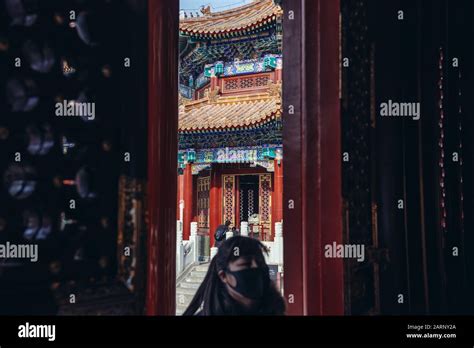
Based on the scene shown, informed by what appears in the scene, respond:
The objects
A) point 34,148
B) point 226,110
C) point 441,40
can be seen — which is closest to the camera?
point 34,148

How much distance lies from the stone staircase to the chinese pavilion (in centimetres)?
166

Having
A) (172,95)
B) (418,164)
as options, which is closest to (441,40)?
(418,164)

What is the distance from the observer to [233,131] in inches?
316

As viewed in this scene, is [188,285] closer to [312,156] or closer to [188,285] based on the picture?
[188,285]

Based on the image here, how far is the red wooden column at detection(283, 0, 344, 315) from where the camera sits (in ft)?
5.88

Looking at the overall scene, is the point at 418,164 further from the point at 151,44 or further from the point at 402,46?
the point at 151,44

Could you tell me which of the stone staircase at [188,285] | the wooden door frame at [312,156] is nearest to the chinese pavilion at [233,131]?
the stone staircase at [188,285]

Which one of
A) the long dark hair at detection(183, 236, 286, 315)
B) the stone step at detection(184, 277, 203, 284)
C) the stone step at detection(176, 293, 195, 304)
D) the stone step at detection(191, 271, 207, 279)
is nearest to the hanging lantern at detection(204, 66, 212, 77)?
the stone step at detection(191, 271, 207, 279)

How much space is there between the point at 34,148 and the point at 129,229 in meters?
0.29

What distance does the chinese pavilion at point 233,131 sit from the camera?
315 inches

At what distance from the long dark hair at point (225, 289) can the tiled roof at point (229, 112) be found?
5.86 metres

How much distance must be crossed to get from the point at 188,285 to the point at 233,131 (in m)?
2.90

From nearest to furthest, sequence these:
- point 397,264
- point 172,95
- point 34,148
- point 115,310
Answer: point 34,148 < point 115,310 < point 172,95 < point 397,264

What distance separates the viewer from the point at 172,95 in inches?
51.1
